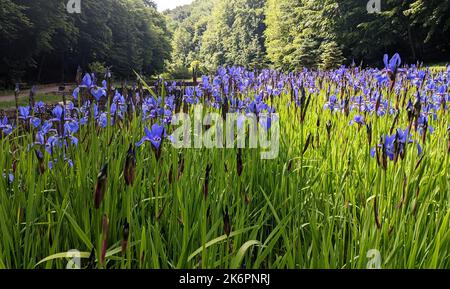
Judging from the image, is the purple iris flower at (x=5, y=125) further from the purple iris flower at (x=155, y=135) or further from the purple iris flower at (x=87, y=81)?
the purple iris flower at (x=155, y=135)

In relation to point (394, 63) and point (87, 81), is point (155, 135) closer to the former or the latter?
point (87, 81)

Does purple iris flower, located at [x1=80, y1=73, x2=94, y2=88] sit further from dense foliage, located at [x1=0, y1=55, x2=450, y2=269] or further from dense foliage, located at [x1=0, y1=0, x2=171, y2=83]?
dense foliage, located at [x1=0, y1=0, x2=171, y2=83]

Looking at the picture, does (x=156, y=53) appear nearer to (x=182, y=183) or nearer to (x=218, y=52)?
(x=218, y=52)

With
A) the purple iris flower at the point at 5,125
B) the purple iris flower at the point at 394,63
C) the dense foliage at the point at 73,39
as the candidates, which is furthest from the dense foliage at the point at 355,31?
the purple iris flower at the point at 5,125

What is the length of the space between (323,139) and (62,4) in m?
25.5

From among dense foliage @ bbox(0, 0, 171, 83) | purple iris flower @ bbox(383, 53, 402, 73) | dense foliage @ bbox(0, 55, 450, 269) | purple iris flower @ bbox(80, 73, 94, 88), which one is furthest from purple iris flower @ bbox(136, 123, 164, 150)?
dense foliage @ bbox(0, 0, 171, 83)

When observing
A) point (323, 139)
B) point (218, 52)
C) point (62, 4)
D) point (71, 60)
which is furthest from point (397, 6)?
point (218, 52)

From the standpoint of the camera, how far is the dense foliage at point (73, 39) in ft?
74.0

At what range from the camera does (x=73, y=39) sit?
28.0 m

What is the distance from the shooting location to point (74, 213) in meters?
2.04

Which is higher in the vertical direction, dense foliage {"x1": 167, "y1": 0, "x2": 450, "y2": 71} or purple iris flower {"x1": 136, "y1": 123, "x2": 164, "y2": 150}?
dense foliage {"x1": 167, "y1": 0, "x2": 450, "y2": 71}

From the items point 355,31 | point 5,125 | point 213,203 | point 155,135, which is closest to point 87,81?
point 5,125

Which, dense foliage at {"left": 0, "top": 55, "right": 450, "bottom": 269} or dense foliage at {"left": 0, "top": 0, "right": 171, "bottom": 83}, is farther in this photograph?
dense foliage at {"left": 0, "top": 0, "right": 171, "bottom": 83}

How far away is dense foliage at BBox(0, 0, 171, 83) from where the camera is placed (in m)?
22.6
